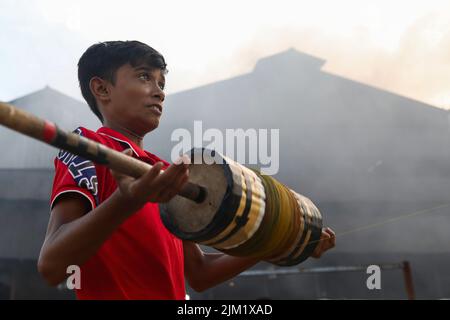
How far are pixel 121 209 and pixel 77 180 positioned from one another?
0.30m

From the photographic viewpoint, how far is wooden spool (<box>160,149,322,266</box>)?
1.71m

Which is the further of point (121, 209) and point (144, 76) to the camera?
point (144, 76)

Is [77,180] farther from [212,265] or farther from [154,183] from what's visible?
[212,265]

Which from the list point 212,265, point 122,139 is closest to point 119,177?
point 122,139

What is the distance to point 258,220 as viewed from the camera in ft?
5.99

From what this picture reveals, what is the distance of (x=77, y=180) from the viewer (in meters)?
1.66

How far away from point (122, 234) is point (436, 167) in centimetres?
1804

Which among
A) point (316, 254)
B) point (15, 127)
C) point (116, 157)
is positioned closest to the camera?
point (15, 127)

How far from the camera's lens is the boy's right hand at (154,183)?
1.40 m

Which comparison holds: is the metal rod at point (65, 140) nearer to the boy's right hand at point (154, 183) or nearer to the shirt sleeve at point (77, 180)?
the boy's right hand at point (154, 183)

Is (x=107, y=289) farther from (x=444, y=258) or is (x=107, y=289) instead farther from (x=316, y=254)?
(x=444, y=258)

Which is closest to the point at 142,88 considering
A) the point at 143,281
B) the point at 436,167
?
the point at 143,281

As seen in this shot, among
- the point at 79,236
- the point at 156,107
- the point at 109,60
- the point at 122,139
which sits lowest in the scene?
the point at 79,236
